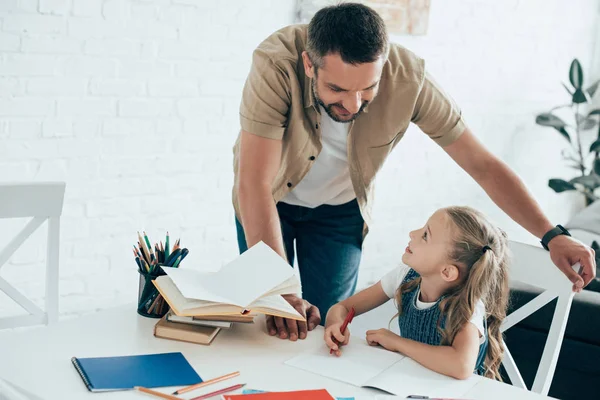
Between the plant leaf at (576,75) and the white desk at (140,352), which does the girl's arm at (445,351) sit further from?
the plant leaf at (576,75)

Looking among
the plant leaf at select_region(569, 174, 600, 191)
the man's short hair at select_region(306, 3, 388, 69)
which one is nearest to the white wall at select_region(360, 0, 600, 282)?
the plant leaf at select_region(569, 174, 600, 191)

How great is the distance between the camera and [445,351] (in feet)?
4.77

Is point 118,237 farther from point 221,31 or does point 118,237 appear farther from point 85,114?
point 221,31

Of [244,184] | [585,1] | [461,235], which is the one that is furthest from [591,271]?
[585,1]

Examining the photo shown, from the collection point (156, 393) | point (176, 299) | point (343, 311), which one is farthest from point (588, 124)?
point (156, 393)

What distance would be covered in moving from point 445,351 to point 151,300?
581mm

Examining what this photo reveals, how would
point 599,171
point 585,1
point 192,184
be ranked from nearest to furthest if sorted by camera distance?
1. point 192,184
2. point 599,171
3. point 585,1

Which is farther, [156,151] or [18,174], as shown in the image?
[156,151]

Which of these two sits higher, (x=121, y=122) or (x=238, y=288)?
(x=121, y=122)

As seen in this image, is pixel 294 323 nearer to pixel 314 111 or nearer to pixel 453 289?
pixel 453 289

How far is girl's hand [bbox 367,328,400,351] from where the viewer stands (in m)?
1.51

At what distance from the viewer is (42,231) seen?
2.62 meters

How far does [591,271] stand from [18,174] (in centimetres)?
174

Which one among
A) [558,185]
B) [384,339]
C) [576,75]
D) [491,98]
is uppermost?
[576,75]
